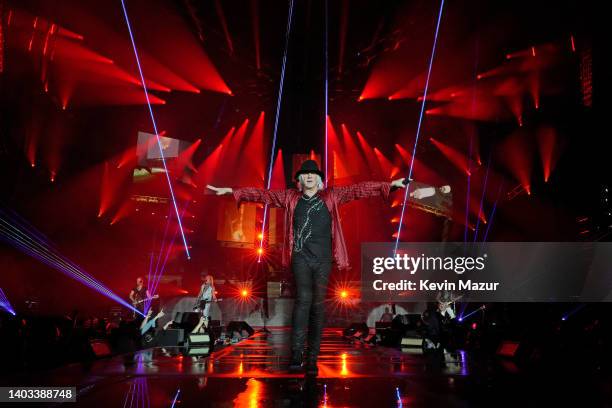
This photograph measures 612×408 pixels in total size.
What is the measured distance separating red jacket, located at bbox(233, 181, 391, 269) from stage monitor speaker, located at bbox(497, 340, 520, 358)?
2653 mm

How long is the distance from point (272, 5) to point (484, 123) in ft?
23.3

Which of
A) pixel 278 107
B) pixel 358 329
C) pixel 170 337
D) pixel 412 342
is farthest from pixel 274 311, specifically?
pixel 412 342

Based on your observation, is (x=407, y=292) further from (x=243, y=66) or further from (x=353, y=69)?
(x=243, y=66)

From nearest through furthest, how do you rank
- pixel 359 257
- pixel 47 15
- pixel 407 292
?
pixel 47 15 → pixel 407 292 → pixel 359 257

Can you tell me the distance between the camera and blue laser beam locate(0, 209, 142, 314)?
12906 mm

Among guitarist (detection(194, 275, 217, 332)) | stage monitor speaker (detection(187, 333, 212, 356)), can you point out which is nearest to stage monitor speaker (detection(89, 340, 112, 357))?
stage monitor speaker (detection(187, 333, 212, 356))

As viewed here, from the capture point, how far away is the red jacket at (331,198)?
14.6 feet

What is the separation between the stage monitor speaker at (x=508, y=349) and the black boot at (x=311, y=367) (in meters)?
2.80

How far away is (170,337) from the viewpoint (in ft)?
30.2

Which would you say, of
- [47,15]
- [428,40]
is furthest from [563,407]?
[428,40]

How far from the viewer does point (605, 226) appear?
9828mm

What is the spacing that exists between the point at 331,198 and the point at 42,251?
13672mm

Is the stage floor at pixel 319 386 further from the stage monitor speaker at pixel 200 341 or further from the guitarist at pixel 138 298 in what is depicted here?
the guitarist at pixel 138 298

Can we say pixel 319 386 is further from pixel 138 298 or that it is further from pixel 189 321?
pixel 138 298
